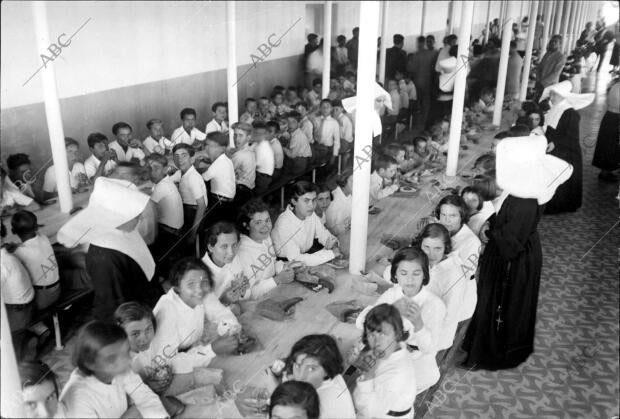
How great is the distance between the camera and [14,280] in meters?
4.21

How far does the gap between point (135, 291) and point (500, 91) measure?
22.0 ft

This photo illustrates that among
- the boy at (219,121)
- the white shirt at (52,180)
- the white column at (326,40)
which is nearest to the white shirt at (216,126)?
the boy at (219,121)

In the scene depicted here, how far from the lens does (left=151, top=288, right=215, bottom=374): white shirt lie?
3271 mm

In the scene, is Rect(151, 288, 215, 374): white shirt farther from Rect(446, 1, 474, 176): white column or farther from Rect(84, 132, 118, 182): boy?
Rect(446, 1, 474, 176): white column

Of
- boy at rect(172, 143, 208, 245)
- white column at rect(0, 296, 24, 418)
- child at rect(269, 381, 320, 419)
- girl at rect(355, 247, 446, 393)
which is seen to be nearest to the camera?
white column at rect(0, 296, 24, 418)

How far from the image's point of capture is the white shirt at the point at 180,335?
3271 mm

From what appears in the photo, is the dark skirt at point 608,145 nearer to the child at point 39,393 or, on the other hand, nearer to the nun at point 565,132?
the nun at point 565,132

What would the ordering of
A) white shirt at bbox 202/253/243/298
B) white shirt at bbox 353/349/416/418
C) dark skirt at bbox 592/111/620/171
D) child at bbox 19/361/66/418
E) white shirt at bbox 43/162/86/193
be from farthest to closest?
dark skirt at bbox 592/111/620/171, white shirt at bbox 43/162/86/193, white shirt at bbox 202/253/243/298, white shirt at bbox 353/349/416/418, child at bbox 19/361/66/418

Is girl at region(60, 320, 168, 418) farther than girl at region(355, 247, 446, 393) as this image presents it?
No

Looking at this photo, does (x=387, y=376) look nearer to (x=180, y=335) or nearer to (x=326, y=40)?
(x=180, y=335)

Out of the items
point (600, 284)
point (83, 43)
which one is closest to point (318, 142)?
point (83, 43)

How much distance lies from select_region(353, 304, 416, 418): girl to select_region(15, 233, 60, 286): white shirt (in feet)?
8.40

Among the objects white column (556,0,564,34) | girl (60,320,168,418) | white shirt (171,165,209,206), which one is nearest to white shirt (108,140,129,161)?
white shirt (171,165,209,206)

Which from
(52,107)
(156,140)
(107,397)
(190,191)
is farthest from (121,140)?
(107,397)
